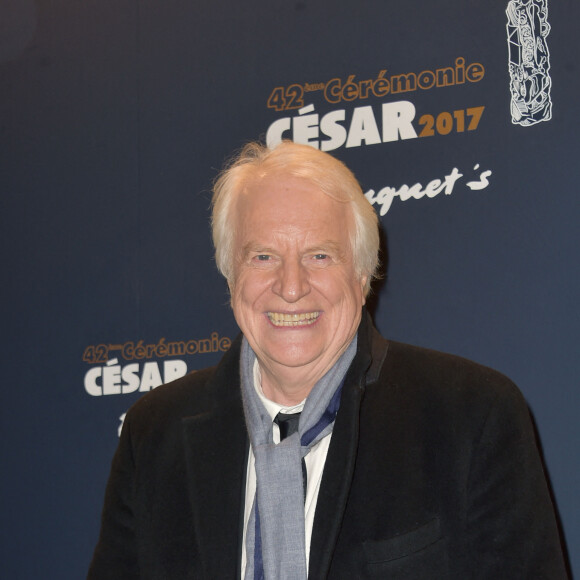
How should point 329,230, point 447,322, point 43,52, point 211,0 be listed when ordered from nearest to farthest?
point 329,230 → point 447,322 → point 211,0 → point 43,52

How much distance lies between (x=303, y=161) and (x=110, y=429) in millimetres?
1591

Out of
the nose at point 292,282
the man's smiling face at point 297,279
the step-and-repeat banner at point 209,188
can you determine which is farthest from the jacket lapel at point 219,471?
the step-and-repeat banner at point 209,188

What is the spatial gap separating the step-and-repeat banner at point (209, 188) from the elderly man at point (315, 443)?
85cm

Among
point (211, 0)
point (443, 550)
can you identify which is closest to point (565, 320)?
point (443, 550)

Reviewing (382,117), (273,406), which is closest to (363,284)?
(273,406)

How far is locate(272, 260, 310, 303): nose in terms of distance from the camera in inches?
64.0

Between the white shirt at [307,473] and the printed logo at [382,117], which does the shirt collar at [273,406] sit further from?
the printed logo at [382,117]

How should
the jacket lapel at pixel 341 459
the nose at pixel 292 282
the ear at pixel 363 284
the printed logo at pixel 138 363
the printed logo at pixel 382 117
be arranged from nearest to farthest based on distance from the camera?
the jacket lapel at pixel 341 459, the nose at pixel 292 282, the ear at pixel 363 284, the printed logo at pixel 382 117, the printed logo at pixel 138 363

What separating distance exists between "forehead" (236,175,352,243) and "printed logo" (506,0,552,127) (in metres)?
1.02

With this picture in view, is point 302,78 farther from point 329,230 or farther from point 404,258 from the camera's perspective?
point 329,230

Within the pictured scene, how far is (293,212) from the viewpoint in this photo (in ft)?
5.46

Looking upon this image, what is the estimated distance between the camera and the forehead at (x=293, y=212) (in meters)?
1.66

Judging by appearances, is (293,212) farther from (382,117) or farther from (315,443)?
(382,117)

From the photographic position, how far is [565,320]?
7.84ft
